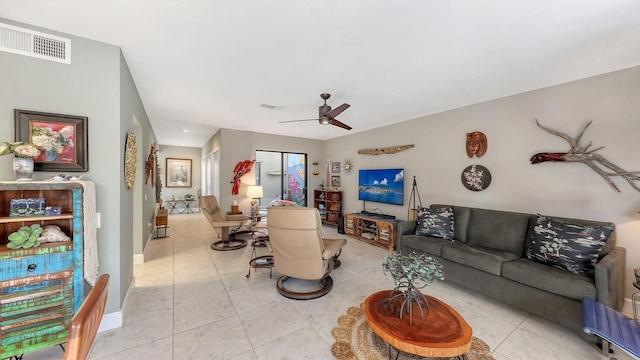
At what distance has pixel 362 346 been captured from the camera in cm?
194

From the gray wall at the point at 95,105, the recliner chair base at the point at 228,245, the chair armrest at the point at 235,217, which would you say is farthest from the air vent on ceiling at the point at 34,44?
the chair armrest at the point at 235,217

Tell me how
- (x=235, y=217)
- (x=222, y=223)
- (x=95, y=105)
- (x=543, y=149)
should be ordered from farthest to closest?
(x=235, y=217) < (x=222, y=223) < (x=543, y=149) < (x=95, y=105)

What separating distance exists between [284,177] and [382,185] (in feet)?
9.81

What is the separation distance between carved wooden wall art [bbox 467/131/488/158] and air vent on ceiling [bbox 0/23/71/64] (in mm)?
4902

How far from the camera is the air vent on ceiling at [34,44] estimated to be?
1.79 meters

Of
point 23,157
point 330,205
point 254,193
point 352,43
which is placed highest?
point 352,43

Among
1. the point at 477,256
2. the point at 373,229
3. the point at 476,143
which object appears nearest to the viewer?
the point at 477,256

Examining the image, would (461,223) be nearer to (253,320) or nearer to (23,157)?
(253,320)

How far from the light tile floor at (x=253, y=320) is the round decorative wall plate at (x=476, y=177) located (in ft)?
5.20

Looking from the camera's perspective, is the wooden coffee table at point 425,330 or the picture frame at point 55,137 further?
the picture frame at point 55,137

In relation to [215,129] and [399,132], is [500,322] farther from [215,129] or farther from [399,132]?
[215,129]

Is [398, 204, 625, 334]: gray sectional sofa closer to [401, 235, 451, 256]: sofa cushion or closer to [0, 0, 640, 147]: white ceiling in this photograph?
[401, 235, 451, 256]: sofa cushion

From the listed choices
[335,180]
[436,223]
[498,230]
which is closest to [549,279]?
[498,230]

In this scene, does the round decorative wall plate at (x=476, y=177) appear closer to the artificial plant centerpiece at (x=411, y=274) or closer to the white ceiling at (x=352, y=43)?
the white ceiling at (x=352, y=43)
